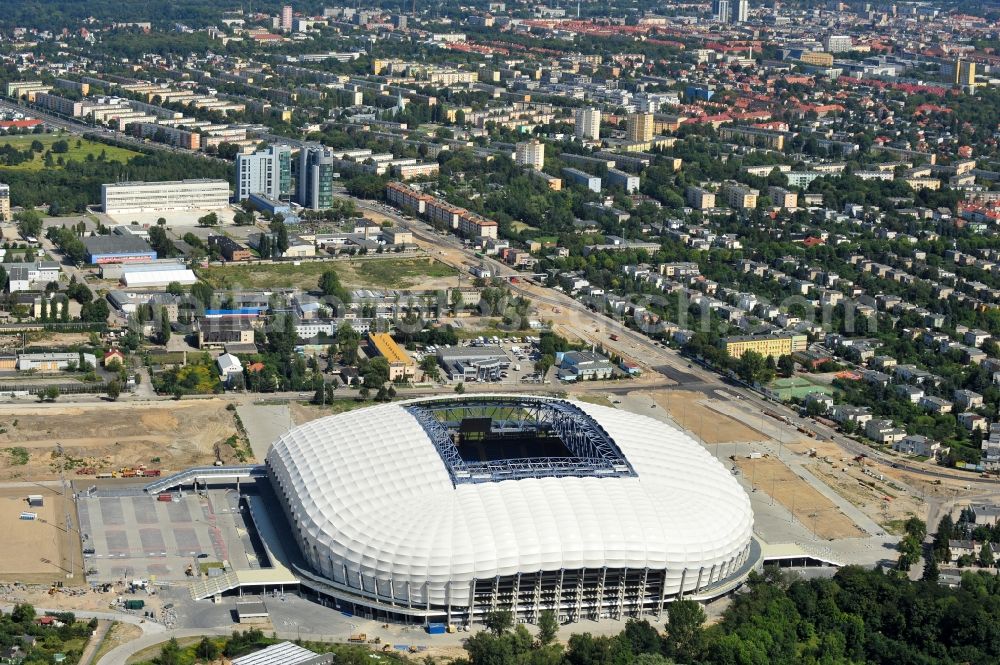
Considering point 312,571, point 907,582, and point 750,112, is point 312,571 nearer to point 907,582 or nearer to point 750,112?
point 907,582

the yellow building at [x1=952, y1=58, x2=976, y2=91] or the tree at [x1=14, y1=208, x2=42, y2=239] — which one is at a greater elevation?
the yellow building at [x1=952, y1=58, x2=976, y2=91]

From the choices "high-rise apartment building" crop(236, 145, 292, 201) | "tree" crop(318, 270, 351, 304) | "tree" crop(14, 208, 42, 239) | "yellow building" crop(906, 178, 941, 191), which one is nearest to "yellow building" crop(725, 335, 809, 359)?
"tree" crop(318, 270, 351, 304)

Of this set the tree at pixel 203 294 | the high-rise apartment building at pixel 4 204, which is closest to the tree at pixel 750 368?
the tree at pixel 203 294

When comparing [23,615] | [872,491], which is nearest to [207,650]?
[23,615]

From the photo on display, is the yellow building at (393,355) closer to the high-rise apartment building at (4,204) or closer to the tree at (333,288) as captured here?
the tree at (333,288)

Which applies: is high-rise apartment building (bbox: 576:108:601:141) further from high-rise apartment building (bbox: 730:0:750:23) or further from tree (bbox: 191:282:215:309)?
high-rise apartment building (bbox: 730:0:750:23)

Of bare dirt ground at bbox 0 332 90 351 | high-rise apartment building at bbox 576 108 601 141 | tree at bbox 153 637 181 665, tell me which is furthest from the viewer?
high-rise apartment building at bbox 576 108 601 141

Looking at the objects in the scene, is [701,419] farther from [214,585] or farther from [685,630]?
[214,585]
